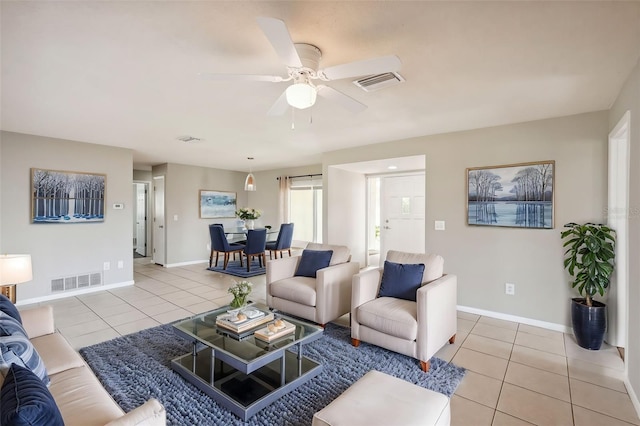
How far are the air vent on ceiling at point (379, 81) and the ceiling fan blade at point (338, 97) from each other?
0.93 ft

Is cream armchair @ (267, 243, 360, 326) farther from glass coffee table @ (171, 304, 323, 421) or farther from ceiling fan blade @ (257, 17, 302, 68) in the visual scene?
ceiling fan blade @ (257, 17, 302, 68)

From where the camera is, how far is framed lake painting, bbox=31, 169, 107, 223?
4.39 metres

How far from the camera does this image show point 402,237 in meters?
6.02

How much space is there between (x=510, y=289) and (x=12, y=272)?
4919 mm

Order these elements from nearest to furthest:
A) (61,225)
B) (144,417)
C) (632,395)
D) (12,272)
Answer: (144,417) < (632,395) < (12,272) < (61,225)

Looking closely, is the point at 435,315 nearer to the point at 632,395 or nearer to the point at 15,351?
the point at 632,395

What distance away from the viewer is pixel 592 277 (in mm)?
2918

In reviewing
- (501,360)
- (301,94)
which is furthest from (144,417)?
(501,360)

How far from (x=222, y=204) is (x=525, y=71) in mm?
7071

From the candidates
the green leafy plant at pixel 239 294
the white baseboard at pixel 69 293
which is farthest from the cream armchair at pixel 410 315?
the white baseboard at pixel 69 293

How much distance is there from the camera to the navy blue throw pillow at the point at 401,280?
115 inches

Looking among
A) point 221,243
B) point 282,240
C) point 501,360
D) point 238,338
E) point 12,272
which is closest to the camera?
point 238,338

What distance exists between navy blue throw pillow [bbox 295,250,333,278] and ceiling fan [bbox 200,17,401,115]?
1917 millimetres

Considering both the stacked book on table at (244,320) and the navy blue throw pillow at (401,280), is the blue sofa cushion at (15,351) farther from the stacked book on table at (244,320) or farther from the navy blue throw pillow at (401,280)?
the navy blue throw pillow at (401,280)
